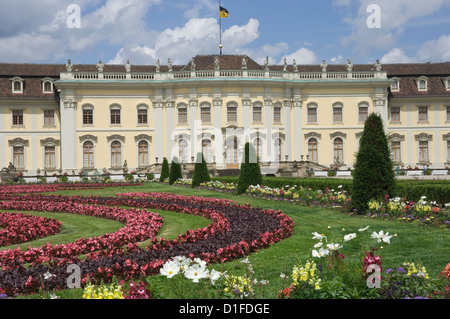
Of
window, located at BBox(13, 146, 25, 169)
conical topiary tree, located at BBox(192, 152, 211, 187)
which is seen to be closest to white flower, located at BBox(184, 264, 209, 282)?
conical topiary tree, located at BBox(192, 152, 211, 187)

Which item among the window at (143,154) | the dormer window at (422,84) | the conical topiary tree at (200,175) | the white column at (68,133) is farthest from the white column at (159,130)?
the dormer window at (422,84)

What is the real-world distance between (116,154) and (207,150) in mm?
7243

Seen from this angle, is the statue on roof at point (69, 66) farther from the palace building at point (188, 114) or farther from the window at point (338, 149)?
the window at point (338, 149)

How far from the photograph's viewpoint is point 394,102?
41594mm

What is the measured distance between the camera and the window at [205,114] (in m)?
38.6

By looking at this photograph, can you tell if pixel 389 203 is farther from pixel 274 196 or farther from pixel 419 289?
pixel 419 289

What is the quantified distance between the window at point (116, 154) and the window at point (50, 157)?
4787 mm

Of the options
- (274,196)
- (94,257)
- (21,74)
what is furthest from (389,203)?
(21,74)

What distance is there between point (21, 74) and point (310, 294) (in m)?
40.4

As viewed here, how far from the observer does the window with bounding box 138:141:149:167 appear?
129 ft

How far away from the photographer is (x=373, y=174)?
12203 millimetres

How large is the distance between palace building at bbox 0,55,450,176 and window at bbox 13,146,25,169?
0.07 metres
